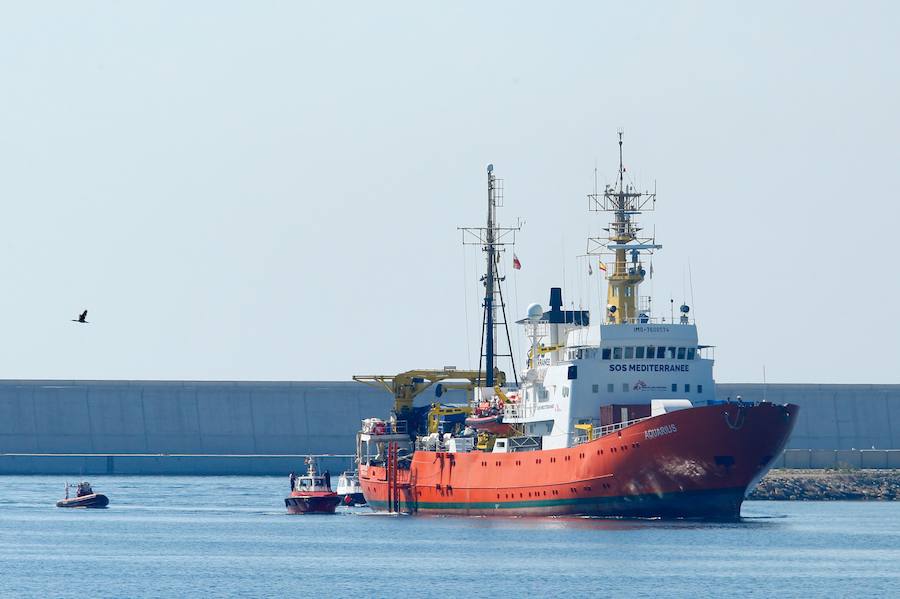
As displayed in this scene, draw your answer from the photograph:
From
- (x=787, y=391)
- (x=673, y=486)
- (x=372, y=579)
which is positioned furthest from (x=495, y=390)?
(x=787, y=391)

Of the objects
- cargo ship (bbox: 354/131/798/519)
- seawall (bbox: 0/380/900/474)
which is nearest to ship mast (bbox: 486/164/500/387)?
cargo ship (bbox: 354/131/798/519)

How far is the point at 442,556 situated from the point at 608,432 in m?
12.4

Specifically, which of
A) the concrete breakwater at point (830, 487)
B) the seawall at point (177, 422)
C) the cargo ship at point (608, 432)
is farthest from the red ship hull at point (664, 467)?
the seawall at point (177, 422)

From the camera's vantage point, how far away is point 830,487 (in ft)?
362

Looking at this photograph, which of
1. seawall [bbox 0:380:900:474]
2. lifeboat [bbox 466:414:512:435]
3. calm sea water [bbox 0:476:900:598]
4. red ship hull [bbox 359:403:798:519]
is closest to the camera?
calm sea water [bbox 0:476:900:598]

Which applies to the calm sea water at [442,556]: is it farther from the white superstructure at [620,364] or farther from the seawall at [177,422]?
the seawall at [177,422]

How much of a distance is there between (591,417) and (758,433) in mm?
7856

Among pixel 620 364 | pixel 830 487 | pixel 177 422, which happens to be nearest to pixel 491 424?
pixel 620 364

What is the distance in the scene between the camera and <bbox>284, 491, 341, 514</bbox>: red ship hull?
95.5m

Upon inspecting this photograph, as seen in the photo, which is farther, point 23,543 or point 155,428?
point 155,428

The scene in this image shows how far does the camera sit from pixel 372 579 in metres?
63.6

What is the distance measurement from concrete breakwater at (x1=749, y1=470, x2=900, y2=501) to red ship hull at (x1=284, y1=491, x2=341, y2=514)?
25060mm

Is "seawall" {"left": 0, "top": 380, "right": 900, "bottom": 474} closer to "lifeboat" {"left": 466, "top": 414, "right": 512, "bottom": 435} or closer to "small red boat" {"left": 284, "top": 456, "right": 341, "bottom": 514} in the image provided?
"small red boat" {"left": 284, "top": 456, "right": 341, "bottom": 514}

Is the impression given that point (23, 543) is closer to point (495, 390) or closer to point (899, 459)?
point (495, 390)
